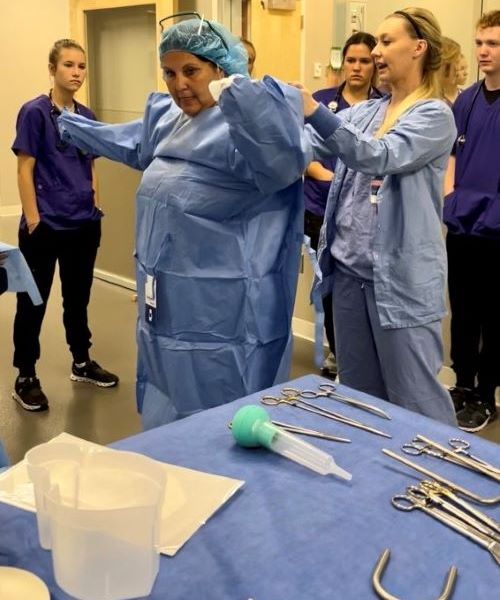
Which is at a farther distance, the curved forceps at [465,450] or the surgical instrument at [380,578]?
the curved forceps at [465,450]

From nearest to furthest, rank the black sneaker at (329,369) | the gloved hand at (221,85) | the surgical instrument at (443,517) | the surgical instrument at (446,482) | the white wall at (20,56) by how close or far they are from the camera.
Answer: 1. the surgical instrument at (443,517)
2. the surgical instrument at (446,482)
3. the gloved hand at (221,85)
4. the black sneaker at (329,369)
5. the white wall at (20,56)

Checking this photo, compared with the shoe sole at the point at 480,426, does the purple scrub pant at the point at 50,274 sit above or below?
above

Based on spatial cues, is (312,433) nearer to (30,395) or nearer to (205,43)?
(205,43)

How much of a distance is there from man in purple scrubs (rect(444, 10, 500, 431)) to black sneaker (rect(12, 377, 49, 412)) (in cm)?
171

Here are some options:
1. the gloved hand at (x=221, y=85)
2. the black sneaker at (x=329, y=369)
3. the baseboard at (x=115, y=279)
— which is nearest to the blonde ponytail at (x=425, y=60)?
the gloved hand at (x=221, y=85)

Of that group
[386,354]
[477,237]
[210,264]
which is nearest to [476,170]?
[477,237]

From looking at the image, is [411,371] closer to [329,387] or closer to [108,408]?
[329,387]

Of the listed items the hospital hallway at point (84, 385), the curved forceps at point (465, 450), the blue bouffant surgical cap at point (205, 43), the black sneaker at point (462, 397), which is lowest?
the hospital hallway at point (84, 385)

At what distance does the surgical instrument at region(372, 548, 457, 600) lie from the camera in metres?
0.84

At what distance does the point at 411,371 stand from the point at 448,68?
1369 millimetres

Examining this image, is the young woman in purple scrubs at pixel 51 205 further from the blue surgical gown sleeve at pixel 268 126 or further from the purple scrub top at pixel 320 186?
the blue surgical gown sleeve at pixel 268 126

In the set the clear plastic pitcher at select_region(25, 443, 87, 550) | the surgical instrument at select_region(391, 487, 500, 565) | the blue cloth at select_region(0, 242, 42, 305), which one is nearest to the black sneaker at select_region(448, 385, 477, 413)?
the blue cloth at select_region(0, 242, 42, 305)

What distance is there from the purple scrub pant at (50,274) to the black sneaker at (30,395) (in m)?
0.04

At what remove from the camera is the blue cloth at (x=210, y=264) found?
1771mm
